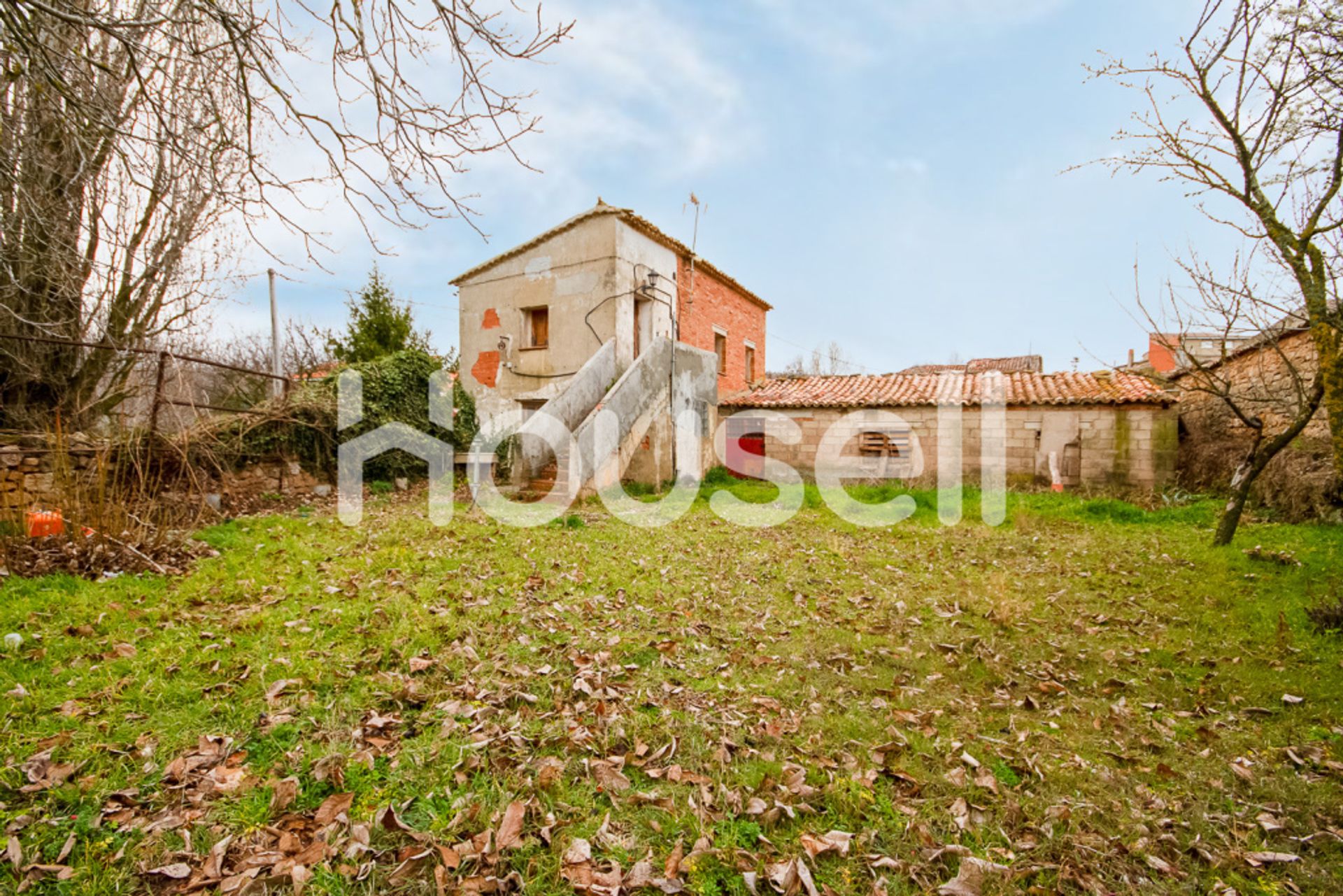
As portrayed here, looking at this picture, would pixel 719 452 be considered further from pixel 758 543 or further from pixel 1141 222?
pixel 1141 222

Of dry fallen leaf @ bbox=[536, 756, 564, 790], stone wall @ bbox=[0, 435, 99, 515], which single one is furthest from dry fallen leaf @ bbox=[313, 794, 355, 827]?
stone wall @ bbox=[0, 435, 99, 515]

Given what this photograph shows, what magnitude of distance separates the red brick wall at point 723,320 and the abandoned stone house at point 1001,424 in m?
1.70

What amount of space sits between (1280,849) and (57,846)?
4.87m

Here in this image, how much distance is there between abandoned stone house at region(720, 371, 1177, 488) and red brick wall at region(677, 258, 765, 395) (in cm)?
170

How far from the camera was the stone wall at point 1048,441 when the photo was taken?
12.0m

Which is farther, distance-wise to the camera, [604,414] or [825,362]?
[825,362]

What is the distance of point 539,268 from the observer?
13.8 metres

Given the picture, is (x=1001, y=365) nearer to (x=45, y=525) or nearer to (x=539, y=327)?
(x=539, y=327)

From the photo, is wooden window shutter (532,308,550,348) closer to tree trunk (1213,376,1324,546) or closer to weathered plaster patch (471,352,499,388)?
weathered plaster patch (471,352,499,388)

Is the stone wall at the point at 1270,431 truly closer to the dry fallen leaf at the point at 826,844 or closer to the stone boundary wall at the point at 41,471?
the dry fallen leaf at the point at 826,844

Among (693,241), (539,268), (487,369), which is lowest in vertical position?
(487,369)

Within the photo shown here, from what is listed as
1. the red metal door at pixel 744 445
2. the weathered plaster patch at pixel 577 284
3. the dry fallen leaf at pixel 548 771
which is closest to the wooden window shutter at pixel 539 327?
the weathered plaster patch at pixel 577 284

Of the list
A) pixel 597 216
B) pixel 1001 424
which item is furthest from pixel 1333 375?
pixel 597 216

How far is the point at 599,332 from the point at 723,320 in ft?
17.0
